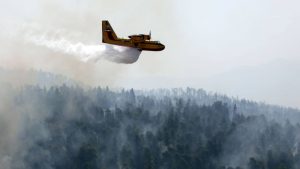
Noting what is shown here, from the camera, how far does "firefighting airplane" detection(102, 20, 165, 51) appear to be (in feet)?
350

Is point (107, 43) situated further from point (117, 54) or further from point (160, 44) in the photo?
point (160, 44)

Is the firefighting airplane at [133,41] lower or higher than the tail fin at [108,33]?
lower

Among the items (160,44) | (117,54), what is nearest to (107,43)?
(117,54)

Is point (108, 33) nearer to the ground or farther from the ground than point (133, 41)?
farther from the ground

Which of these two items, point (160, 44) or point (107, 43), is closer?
point (160, 44)

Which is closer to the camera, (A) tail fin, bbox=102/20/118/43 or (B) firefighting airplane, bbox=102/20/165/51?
→ (B) firefighting airplane, bbox=102/20/165/51

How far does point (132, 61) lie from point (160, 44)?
6421mm

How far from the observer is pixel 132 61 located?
10656cm

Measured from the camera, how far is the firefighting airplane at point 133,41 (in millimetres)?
106556

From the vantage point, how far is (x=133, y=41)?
109 metres

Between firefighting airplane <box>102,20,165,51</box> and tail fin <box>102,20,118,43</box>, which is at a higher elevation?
tail fin <box>102,20,118,43</box>

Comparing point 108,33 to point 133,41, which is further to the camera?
point 108,33

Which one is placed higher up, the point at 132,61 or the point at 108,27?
the point at 108,27

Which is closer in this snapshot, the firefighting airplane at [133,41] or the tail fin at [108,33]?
the firefighting airplane at [133,41]
